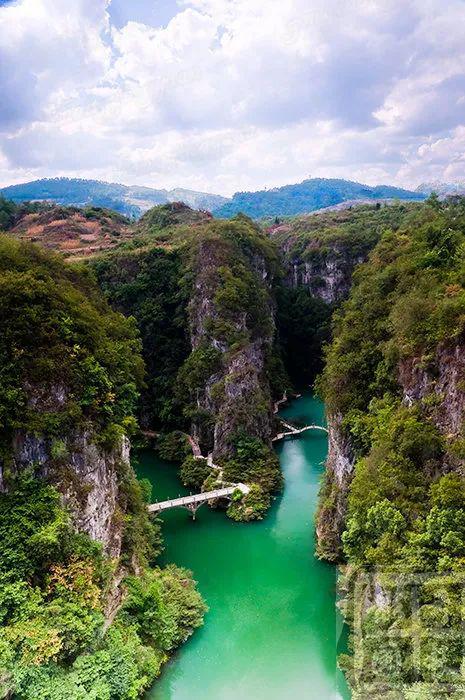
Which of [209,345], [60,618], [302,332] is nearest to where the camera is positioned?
[60,618]

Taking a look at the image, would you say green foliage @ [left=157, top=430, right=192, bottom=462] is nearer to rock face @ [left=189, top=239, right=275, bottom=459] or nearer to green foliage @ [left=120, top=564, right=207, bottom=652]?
rock face @ [left=189, top=239, right=275, bottom=459]

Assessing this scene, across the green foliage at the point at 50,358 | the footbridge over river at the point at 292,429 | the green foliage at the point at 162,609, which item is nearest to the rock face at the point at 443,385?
the green foliage at the point at 50,358

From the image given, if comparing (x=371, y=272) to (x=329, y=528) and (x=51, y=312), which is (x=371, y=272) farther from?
(x=51, y=312)

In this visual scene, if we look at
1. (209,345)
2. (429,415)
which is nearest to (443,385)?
(429,415)

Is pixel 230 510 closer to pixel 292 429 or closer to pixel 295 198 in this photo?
pixel 292 429

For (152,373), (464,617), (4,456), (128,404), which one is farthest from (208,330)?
(464,617)
